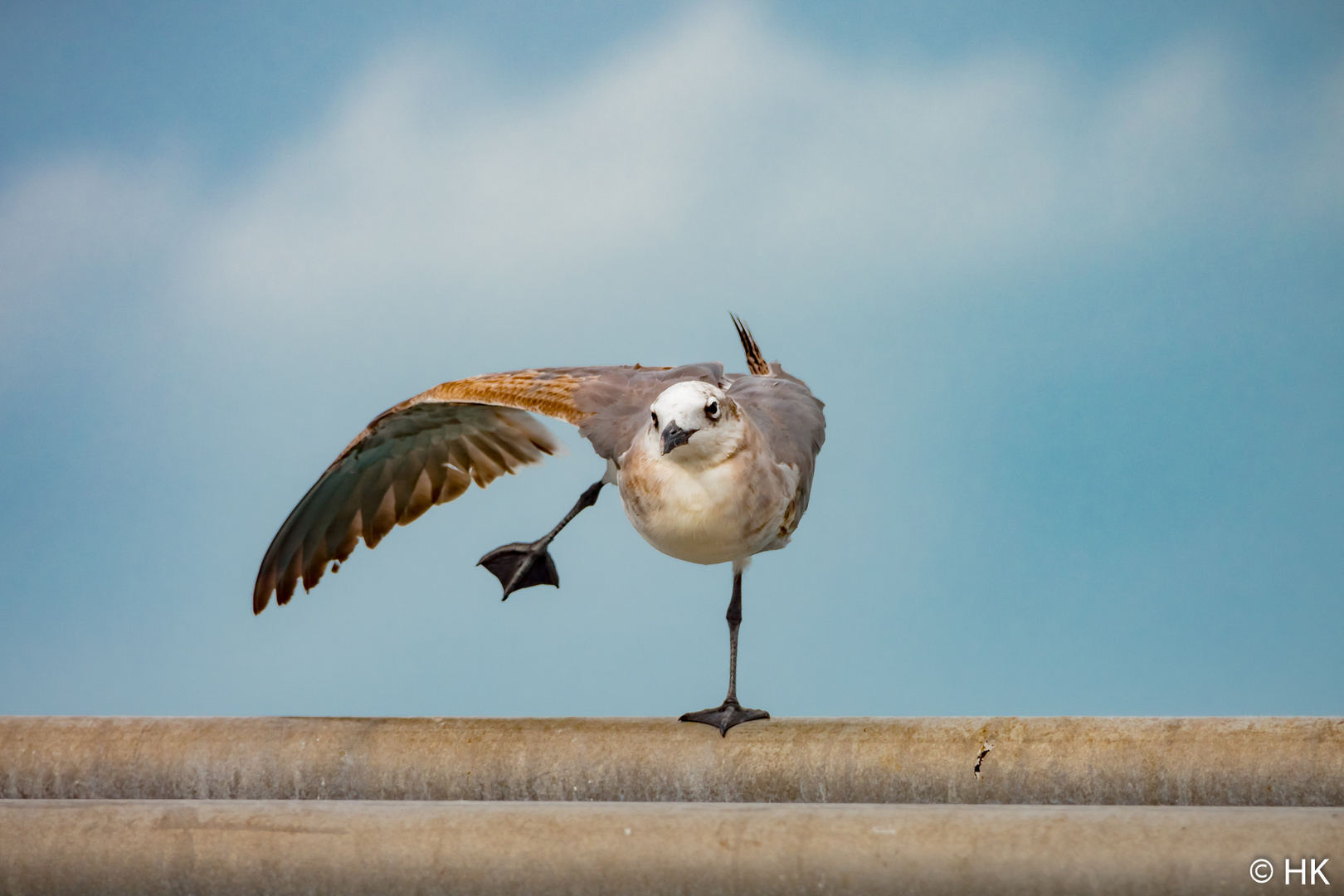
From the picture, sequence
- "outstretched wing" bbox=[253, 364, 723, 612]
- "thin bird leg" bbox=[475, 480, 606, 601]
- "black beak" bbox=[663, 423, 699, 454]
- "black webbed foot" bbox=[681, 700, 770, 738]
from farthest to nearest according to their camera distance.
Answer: "thin bird leg" bbox=[475, 480, 606, 601], "outstretched wing" bbox=[253, 364, 723, 612], "black webbed foot" bbox=[681, 700, 770, 738], "black beak" bbox=[663, 423, 699, 454]

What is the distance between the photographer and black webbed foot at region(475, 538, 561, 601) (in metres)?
4.26

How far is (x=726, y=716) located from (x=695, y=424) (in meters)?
0.86

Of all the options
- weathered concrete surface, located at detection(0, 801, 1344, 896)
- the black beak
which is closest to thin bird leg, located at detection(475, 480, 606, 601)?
the black beak

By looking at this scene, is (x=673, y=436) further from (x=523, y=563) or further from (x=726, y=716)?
(x=523, y=563)

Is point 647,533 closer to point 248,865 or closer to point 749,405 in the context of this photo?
point 749,405

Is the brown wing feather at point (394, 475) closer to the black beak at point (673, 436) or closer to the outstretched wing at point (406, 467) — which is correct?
the outstretched wing at point (406, 467)

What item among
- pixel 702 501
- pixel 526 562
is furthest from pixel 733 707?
pixel 526 562

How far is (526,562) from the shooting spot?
4250mm

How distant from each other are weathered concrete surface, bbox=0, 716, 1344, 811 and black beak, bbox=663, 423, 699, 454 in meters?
0.82

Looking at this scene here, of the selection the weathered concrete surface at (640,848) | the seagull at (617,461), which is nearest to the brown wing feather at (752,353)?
the seagull at (617,461)

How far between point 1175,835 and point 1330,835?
0.72 feet

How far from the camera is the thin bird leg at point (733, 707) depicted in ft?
11.0

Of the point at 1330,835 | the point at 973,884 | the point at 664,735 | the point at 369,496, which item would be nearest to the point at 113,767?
the point at 369,496

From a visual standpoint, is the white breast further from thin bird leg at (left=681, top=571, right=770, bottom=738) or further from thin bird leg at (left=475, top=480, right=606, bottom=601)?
thin bird leg at (left=475, top=480, right=606, bottom=601)
